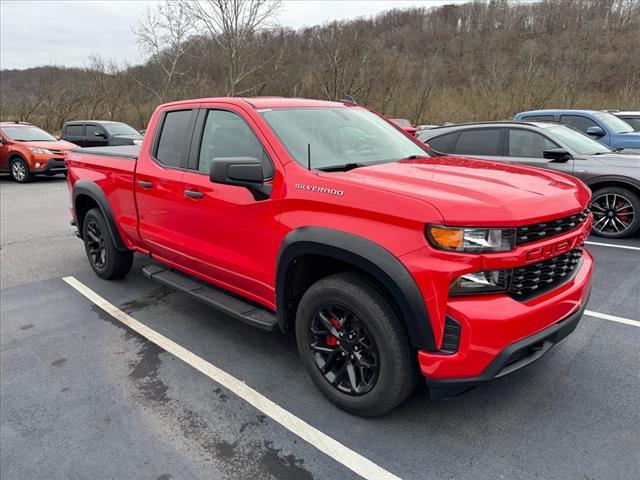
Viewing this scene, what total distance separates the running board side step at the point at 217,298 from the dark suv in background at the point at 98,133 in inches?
499

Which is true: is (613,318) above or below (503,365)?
below

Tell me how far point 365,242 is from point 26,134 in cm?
1478

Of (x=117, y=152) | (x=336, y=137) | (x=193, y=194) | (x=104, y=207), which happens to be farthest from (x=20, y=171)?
(x=336, y=137)

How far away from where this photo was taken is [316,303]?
270cm

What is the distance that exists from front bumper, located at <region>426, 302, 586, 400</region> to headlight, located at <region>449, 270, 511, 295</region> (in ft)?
0.96

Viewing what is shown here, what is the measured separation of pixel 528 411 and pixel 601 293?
2.37m

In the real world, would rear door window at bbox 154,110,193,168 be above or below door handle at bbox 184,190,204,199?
above

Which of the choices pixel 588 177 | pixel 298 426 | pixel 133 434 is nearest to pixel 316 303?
pixel 298 426

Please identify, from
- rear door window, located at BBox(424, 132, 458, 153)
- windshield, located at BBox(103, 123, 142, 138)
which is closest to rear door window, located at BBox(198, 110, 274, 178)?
rear door window, located at BBox(424, 132, 458, 153)

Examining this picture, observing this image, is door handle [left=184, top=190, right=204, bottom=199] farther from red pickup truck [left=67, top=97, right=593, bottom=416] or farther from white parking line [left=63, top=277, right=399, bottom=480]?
white parking line [left=63, top=277, right=399, bottom=480]

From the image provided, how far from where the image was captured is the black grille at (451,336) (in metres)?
2.16

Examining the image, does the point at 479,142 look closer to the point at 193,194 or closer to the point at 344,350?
the point at 193,194

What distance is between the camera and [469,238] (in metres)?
2.16

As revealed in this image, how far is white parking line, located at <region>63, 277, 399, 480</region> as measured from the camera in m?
2.32
